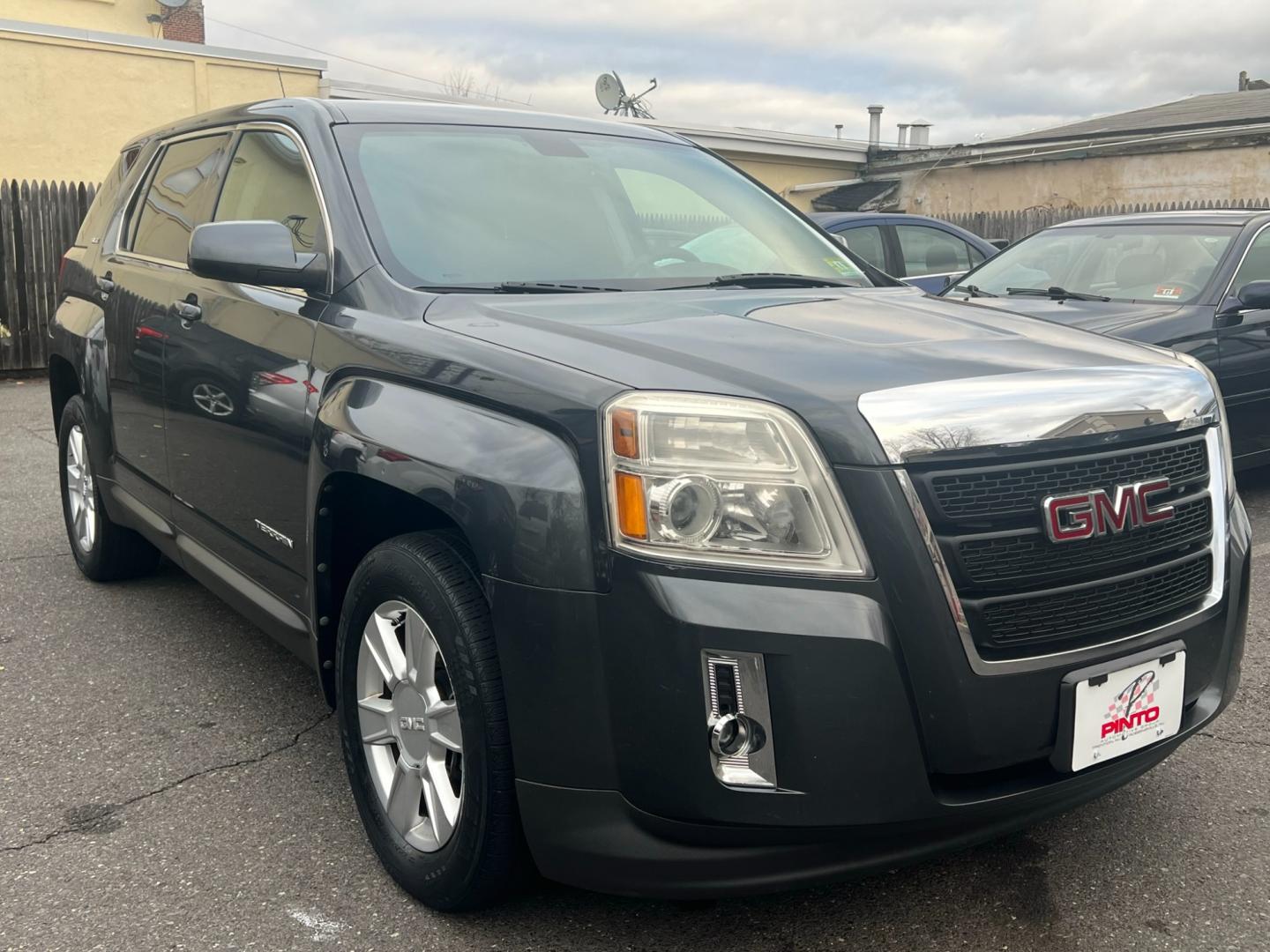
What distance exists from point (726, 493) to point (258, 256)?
4.84 ft

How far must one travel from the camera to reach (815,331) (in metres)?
2.53

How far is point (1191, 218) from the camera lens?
22.5 feet

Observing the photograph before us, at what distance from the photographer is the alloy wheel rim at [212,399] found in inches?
130

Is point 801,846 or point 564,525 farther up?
point 564,525

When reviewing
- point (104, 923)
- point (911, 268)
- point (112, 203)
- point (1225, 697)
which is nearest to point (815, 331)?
point (1225, 697)

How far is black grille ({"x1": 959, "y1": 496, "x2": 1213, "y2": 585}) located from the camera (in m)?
2.12

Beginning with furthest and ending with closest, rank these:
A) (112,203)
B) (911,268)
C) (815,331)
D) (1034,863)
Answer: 1. (911,268)
2. (112,203)
3. (1034,863)
4. (815,331)

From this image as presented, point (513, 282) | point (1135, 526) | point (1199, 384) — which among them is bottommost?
point (1135, 526)

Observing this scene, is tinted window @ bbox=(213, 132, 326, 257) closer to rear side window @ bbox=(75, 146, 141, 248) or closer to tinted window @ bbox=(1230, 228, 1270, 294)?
rear side window @ bbox=(75, 146, 141, 248)

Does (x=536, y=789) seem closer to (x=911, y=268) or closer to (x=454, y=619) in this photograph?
(x=454, y=619)

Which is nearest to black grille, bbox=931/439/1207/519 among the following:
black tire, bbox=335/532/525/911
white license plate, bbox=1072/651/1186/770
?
white license plate, bbox=1072/651/1186/770

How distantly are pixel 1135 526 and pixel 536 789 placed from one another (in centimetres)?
124

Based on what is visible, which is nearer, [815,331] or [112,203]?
[815,331]

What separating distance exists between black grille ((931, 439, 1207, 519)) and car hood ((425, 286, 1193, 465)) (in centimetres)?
16
